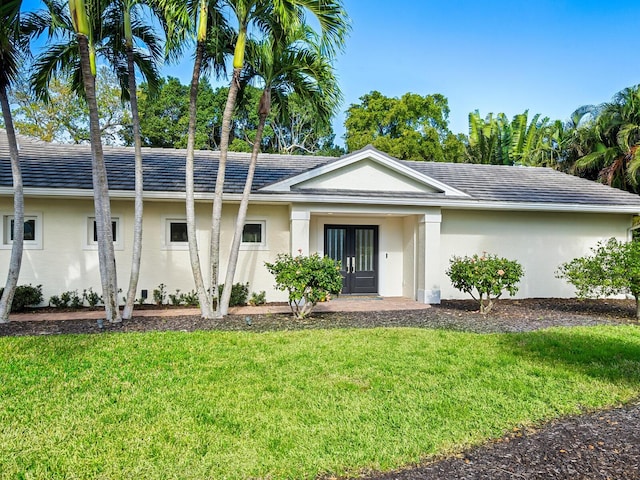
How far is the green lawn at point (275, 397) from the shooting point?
3.42 meters

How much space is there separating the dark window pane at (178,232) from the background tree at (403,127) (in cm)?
2068

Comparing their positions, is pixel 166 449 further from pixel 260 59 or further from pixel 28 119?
pixel 28 119

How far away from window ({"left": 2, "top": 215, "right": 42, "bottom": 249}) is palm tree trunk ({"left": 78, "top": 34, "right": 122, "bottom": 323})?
3676 mm

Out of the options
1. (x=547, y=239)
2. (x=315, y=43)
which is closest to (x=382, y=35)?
(x=315, y=43)

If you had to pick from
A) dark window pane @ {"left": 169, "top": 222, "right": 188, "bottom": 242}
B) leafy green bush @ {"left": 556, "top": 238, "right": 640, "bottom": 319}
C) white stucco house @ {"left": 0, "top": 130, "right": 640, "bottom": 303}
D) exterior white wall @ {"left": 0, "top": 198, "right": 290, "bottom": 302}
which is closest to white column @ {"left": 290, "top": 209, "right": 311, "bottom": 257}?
white stucco house @ {"left": 0, "top": 130, "right": 640, "bottom": 303}

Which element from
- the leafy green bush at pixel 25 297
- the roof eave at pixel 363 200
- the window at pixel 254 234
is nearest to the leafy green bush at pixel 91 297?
the leafy green bush at pixel 25 297

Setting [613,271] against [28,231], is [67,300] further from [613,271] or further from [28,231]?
[613,271]

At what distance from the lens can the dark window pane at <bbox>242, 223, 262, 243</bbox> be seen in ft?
39.1

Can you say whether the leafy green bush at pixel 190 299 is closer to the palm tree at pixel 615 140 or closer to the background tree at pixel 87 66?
the background tree at pixel 87 66

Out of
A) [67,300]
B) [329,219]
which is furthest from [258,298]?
[67,300]

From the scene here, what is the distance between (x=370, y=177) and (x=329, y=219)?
6.81ft

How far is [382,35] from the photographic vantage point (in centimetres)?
1313

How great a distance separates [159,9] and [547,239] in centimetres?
1244

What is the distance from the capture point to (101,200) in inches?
327
